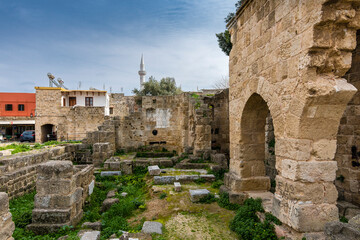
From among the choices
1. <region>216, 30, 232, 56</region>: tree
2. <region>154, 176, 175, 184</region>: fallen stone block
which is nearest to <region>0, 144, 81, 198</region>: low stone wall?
<region>154, 176, 175, 184</region>: fallen stone block

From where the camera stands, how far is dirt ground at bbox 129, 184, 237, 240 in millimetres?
4350

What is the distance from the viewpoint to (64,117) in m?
23.3

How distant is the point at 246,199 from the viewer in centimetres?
527

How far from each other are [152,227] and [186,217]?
933 millimetres

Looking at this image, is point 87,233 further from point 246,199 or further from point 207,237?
point 246,199

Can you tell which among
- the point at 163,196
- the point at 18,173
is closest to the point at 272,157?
the point at 163,196

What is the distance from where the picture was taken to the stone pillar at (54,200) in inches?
190

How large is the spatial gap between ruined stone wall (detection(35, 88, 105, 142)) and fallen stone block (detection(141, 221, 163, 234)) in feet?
63.2

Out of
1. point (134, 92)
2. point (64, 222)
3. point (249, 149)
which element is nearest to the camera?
point (64, 222)

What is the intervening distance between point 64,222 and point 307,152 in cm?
508

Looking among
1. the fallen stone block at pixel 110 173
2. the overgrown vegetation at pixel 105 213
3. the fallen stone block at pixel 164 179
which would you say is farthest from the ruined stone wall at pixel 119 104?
the fallen stone block at pixel 164 179

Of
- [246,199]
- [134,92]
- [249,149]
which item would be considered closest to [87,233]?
[246,199]

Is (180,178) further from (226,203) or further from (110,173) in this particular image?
(110,173)

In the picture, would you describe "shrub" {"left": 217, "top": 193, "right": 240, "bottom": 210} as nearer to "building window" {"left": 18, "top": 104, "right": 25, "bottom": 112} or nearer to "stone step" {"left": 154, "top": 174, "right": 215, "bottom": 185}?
"stone step" {"left": 154, "top": 174, "right": 215, "bottom": 185}
